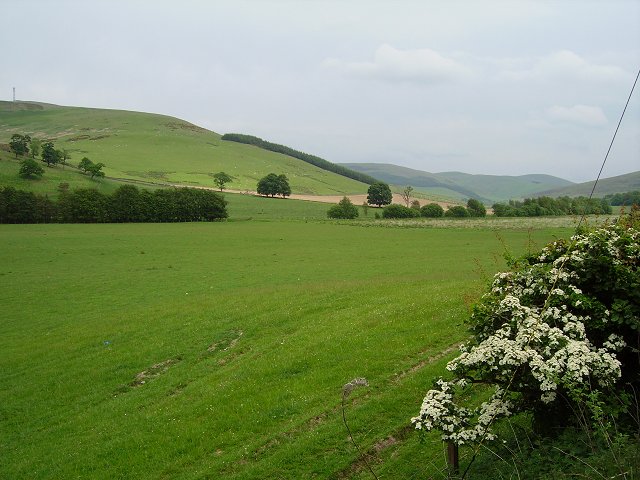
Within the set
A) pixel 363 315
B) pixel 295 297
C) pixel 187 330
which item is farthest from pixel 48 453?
pixel 295 297

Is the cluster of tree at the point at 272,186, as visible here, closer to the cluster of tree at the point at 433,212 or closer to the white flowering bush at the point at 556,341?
the cluster of tree at the point at 433,212

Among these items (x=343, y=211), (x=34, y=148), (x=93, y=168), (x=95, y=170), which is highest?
(x=34, y=148)

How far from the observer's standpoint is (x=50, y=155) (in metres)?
134

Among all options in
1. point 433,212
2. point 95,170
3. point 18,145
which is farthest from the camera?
point 18,145

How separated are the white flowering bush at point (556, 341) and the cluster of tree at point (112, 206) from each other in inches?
4056

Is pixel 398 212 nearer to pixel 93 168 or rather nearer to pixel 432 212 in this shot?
pixel 432 212

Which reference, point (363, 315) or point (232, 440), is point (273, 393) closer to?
point (232, 440)

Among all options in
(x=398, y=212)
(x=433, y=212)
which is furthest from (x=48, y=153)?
(x=433, y=212)

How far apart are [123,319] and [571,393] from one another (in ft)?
85.3

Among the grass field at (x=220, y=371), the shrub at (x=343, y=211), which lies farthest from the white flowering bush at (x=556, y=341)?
the shrub at (x=343, y=211)

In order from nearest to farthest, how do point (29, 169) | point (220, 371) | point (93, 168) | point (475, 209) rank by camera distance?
point (220, 371) → point (29, 169) → point (475, 209) → point (93, 168)

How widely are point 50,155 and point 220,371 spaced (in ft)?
468

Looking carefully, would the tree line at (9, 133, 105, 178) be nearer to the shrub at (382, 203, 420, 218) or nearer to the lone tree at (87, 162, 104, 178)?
the lone tree at (87, 162, 104, 178)

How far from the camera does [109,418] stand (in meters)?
15.2
